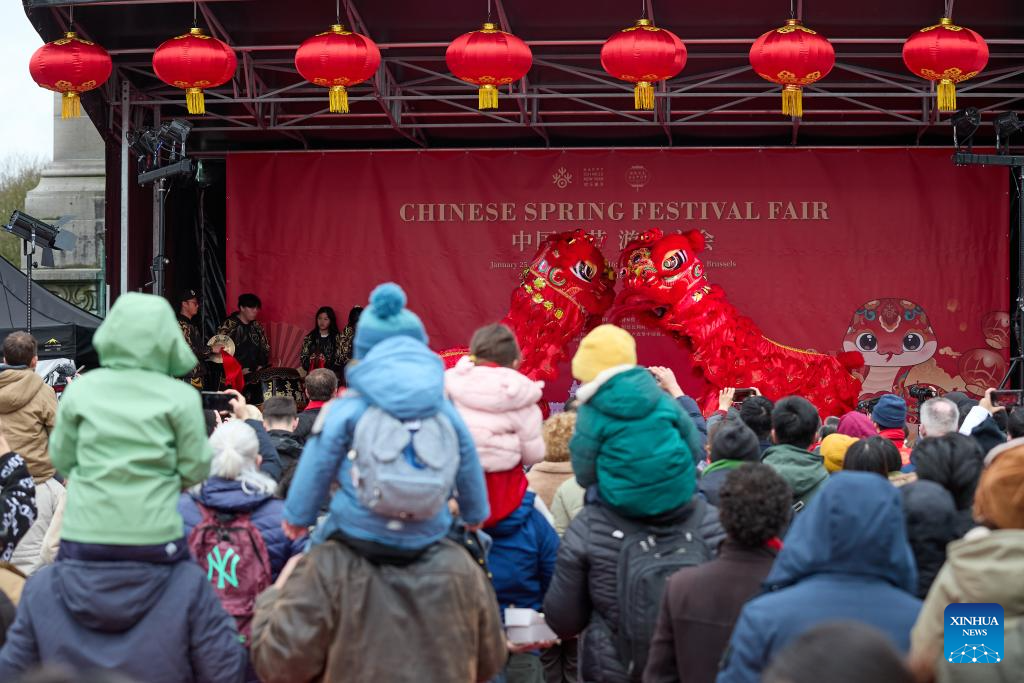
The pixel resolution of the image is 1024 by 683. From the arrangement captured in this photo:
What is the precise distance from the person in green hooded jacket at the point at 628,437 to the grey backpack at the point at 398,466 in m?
0.60

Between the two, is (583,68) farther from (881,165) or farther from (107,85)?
(107,85)

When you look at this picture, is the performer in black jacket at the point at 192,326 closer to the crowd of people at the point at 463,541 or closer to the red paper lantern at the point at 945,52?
the red paper lantern at the point at 945,52

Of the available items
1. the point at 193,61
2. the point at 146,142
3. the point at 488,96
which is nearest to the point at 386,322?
the point at 488,96

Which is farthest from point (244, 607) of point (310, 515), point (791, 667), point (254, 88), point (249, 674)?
point (254, 88)

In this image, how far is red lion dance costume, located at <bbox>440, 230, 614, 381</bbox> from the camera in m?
7.72

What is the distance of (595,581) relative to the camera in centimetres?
280

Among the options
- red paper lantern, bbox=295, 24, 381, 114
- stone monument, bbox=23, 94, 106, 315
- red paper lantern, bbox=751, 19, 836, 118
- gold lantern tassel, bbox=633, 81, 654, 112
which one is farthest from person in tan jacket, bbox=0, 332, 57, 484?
stone monument, bbox=23, 94, 106, 315

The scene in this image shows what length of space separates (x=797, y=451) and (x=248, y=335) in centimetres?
699

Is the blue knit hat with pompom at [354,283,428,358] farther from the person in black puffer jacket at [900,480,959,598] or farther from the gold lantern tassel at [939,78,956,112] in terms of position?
the gold lantern tassel at [939,78,956,112]

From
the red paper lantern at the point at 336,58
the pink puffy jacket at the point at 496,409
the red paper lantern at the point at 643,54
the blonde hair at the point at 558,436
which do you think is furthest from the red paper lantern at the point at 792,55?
the pink puffy jacket at the point at 496,409

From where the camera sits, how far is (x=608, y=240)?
1001 cm

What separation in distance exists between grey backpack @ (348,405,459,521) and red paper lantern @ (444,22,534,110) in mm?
4896

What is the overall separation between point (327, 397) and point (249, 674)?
6.22 feet

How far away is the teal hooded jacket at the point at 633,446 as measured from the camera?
2752 millimetres
